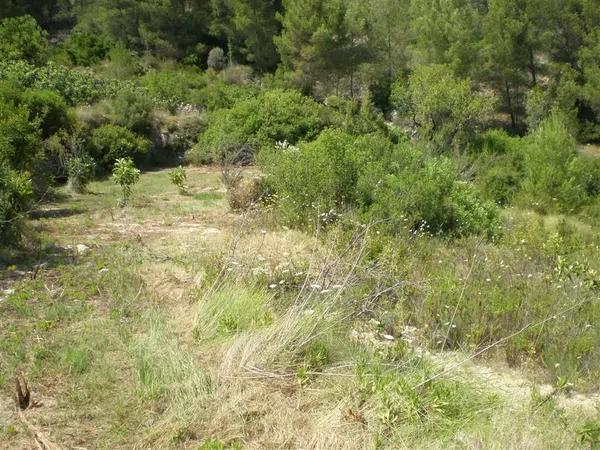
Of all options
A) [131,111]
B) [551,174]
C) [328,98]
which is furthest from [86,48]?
[551,174]

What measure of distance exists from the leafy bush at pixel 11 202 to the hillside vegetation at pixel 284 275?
0.10 feet

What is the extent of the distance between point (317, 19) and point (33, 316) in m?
24.0

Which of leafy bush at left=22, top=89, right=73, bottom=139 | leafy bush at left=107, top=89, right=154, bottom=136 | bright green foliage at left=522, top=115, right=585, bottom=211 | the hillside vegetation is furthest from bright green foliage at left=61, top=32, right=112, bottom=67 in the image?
bright green foliage at left=522, top=115, right=585, bottom=211

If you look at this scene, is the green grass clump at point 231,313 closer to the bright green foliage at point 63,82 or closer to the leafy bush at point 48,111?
the leafy bush at point 48,111

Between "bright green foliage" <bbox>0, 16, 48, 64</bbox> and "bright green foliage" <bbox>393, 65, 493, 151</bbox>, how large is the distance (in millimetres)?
13696

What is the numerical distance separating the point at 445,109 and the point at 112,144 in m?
11.6

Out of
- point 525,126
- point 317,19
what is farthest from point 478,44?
point 317,19

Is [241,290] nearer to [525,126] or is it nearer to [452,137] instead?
[452,137]

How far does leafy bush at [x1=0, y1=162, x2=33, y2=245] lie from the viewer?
7.52 metres

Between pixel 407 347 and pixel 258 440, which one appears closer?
pixel 258 440

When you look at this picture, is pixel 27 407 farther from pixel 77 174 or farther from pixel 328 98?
pixel 328 98

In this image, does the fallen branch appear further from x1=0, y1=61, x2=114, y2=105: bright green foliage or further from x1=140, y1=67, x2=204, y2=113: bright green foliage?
x1=140, y1=67, x2=204, y2=113: bright green foliage

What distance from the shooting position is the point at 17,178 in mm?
8383

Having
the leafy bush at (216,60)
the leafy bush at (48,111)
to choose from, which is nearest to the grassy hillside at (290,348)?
the leafy bush at (48,111)
